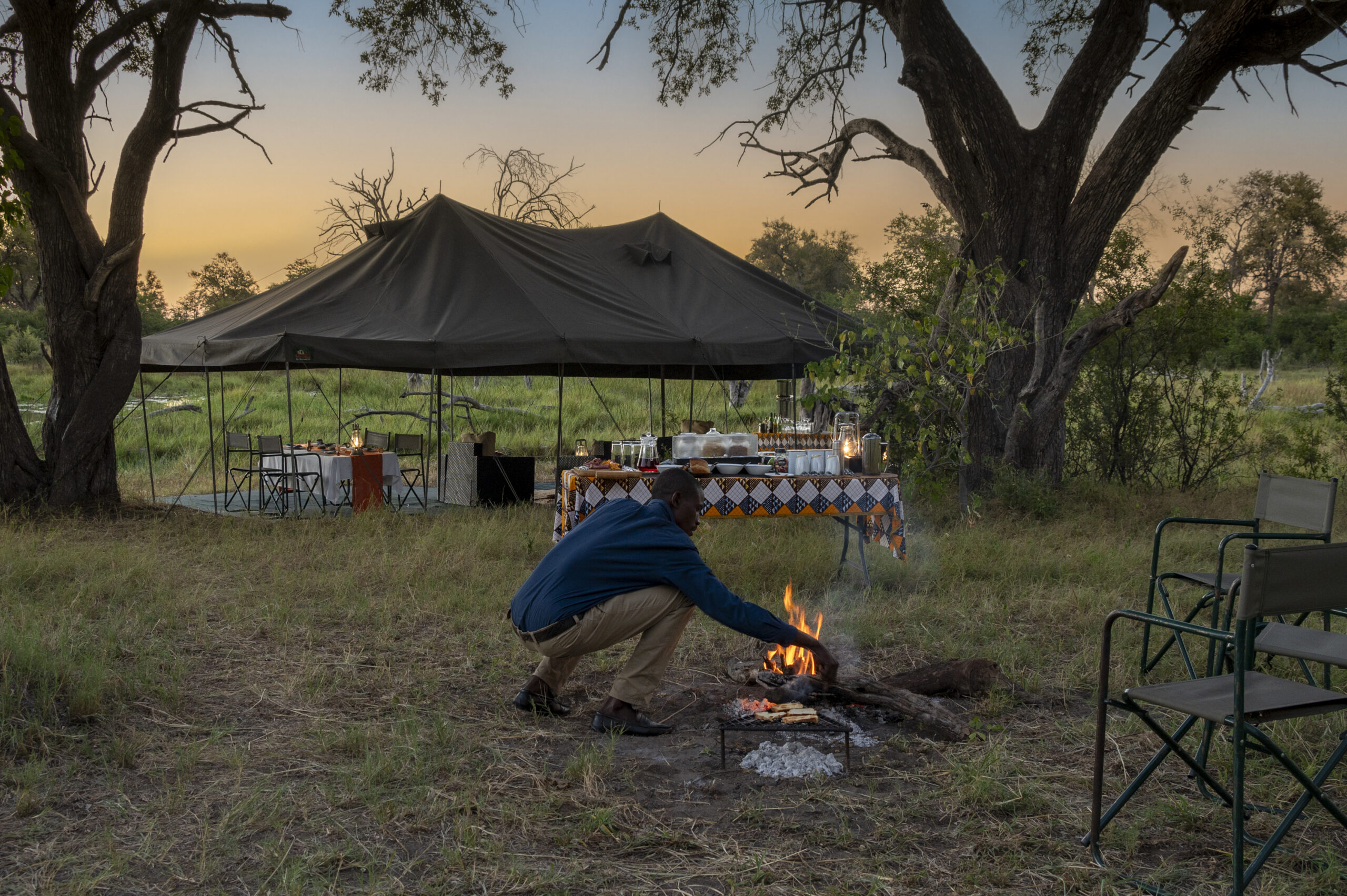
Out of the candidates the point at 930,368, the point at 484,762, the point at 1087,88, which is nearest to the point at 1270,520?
the point at 484,762

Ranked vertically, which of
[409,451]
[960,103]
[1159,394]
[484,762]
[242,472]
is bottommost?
[484,762]

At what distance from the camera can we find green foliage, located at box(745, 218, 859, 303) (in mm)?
43969

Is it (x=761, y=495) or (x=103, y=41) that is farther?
(x=103, y=41)

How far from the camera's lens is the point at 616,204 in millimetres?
28328

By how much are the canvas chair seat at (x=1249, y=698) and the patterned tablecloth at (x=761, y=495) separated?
331 centimetres

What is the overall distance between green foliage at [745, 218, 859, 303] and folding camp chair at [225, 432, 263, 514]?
31381 mm

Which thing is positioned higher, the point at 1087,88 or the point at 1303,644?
the point at 1087,88

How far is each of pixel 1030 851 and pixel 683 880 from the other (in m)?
1.01

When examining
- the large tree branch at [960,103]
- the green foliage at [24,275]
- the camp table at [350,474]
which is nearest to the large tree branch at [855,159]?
the large tree branch at [960,103]

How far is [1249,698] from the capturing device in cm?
275

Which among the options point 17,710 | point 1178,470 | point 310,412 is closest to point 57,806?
point 17,710

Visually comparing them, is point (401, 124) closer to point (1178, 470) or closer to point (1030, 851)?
point (1178, 470)

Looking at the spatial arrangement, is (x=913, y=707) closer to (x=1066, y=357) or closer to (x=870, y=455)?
(x=870, y=455)

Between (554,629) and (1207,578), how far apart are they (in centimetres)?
284
